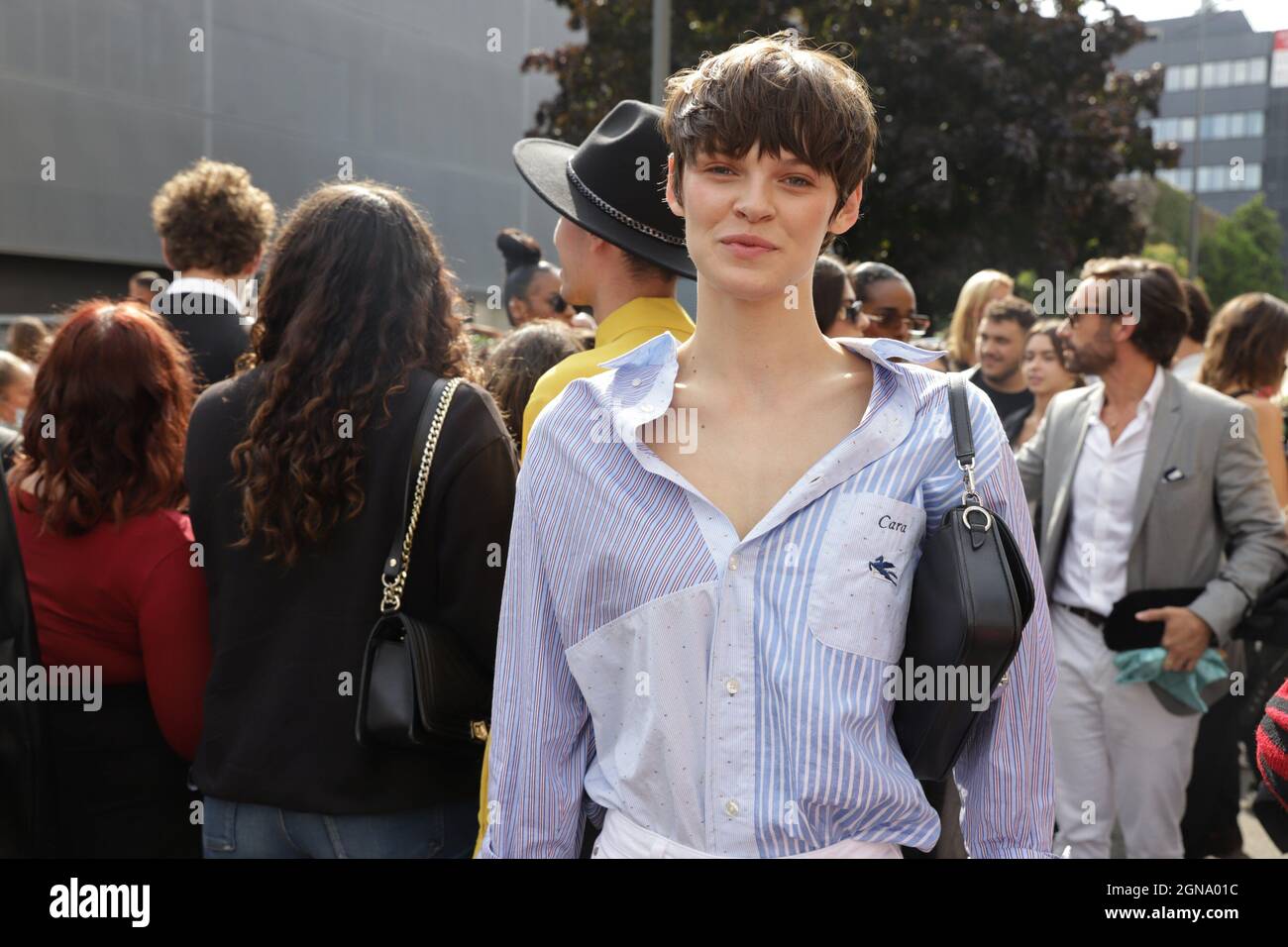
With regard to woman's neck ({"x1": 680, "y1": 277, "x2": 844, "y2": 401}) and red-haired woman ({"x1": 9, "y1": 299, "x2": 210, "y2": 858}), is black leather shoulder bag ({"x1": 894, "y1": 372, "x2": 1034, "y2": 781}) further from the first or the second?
red-haired woman ({"x1": 9, "y1": 299, "x2": 210, "y2": 858})

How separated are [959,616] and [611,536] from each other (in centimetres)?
51

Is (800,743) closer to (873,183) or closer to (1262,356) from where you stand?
(1262,356)

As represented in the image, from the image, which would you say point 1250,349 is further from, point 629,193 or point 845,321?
point 629,193

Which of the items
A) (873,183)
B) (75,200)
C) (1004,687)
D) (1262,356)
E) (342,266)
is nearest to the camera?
(1004,687)

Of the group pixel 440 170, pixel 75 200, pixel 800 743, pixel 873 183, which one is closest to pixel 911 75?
pixel 873 183

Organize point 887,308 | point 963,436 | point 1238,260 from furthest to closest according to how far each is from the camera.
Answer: point 1238,260 → point 887,308 → point 963,436

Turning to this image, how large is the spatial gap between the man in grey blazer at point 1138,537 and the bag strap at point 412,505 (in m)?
2.85

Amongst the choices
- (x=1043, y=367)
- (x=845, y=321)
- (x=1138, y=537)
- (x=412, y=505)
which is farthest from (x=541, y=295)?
(x=412, y=505)

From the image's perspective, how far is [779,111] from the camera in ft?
6.15

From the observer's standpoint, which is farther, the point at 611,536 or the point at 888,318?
the point at 888,318

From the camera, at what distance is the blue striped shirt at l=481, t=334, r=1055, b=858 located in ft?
6.02

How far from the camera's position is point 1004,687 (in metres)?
1.96
